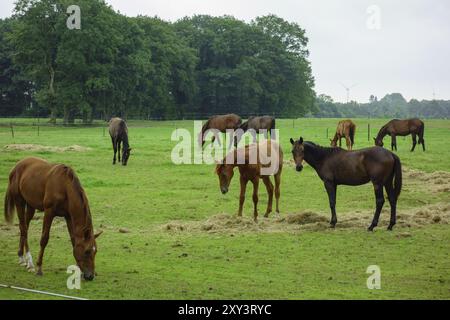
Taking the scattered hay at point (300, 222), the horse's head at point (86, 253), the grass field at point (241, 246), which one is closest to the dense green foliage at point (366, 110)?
the grass field at point (241, 246)

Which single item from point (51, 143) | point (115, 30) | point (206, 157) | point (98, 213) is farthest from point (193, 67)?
point (98, 213)

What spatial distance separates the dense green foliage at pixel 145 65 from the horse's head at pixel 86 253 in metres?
→ 51.6

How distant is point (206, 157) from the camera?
30.5 meters

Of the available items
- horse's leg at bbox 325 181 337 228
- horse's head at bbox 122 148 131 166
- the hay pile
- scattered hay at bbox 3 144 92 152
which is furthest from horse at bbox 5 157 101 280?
scattered hay at bbox 3 144 92 152

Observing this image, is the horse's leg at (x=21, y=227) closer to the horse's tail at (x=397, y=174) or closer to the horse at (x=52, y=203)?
the horse at (x=52, y=203)

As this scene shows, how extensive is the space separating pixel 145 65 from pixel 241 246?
5672 centimetres

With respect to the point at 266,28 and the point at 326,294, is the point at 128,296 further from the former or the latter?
the point at 266,28

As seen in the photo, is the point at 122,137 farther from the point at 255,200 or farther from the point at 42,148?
the point at 255,200

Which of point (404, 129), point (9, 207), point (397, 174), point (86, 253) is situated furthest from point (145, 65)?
point (86, 253)

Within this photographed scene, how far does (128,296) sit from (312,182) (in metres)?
14.7

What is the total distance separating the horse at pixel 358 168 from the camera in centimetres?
1473

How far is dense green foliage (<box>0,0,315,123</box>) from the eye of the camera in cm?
6162

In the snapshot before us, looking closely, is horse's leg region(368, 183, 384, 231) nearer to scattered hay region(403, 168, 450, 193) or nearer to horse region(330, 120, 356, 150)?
scattered hay region(403, 168, 450, 193)

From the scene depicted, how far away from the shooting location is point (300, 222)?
51.2ft
